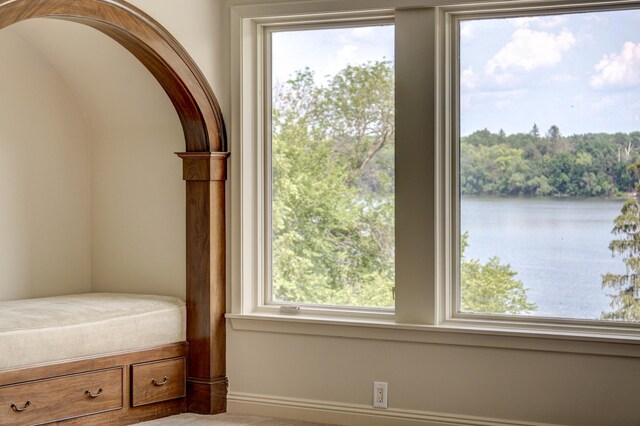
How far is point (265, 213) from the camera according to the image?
14.7ft

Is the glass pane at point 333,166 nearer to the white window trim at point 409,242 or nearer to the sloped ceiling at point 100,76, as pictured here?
→ the white window trim at point 409,242

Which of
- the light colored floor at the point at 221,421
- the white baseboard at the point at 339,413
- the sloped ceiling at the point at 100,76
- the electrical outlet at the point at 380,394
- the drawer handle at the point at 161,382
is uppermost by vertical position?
the sloped ceiling at the point at 100,76

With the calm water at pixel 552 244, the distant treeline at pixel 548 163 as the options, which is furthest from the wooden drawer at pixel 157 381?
the distant treeline at pixel 548 163

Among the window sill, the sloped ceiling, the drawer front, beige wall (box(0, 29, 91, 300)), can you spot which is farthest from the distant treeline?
beige wall (box(0, 29, 91, 300))

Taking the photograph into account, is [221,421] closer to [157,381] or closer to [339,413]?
[157,381]

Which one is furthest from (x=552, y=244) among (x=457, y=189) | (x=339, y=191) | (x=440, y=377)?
(x=339, y=191)

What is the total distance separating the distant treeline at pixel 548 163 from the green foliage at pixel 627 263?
0.09 meters

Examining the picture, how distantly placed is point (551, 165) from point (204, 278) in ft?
6.15

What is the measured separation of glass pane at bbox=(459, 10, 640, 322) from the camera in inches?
151

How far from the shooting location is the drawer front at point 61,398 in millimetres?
3598

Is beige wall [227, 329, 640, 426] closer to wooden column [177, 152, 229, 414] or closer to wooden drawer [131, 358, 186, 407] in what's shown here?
wooden column [177, 152, 229, 414]

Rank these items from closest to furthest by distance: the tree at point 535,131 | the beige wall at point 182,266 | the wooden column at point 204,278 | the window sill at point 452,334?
the window sill at point 452,334, the beige wall at point 182,266, the tree at point 535,131, the wooden column at point 204,278

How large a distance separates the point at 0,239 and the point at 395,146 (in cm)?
215

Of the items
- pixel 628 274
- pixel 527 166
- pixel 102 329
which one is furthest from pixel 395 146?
pixel 102 329
